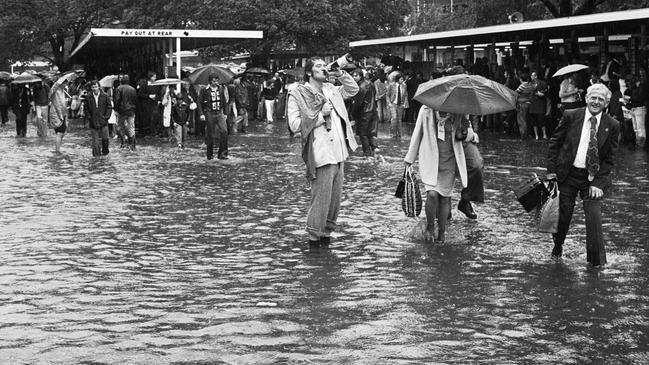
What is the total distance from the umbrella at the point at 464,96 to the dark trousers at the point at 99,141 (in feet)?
41.1

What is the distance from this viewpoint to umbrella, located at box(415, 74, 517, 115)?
10617mm

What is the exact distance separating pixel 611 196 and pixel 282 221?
15.7ft

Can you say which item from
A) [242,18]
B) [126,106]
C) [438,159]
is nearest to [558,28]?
[126,106]

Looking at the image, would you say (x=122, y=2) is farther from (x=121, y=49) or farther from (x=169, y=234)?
(x=169, y=234)

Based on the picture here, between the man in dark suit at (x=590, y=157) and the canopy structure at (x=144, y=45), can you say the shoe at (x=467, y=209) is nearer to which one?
the man in dark suit at (x=590, y=157)

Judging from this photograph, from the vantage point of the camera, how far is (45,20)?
65062 millimetres

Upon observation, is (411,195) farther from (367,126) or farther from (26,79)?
(26,79)

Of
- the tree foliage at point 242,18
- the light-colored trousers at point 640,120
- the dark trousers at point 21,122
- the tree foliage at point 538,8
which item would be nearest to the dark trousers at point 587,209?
the light-colored trousers at point 640,120

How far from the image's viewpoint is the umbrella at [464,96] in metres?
10.6

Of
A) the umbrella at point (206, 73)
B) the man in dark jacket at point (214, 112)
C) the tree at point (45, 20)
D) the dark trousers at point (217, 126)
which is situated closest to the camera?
the man in dark jacket at point (214, 112)

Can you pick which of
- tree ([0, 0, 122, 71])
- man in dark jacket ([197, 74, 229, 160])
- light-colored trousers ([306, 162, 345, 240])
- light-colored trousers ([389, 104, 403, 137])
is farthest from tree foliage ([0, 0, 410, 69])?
light-colored trousers ([306, 162, 345, 240])

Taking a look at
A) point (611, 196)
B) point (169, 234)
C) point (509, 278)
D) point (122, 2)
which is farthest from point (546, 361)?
point (122, 2)

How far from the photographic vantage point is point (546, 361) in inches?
252

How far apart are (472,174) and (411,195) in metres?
1.53
